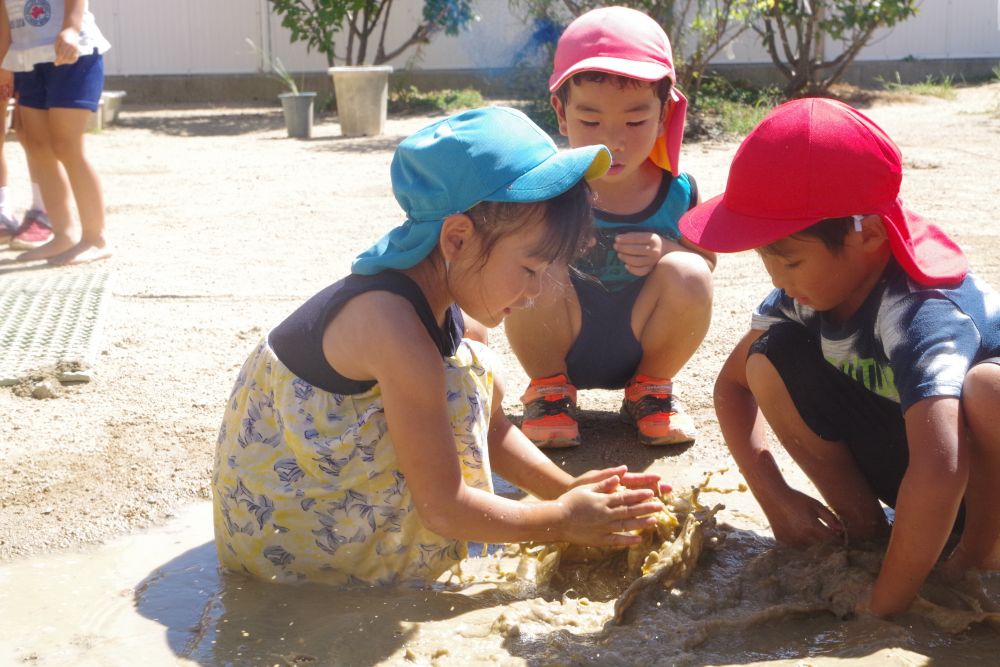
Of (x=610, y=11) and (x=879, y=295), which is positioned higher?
(x=610, y=11)

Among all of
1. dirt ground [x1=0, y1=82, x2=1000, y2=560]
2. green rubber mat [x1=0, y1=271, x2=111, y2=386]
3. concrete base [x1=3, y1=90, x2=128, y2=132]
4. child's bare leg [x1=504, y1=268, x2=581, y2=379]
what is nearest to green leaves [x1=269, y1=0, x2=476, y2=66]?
concrete base [x1=3, y1=90, x2=128, y2=132]

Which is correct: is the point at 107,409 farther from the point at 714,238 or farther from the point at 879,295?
the point at 879,295

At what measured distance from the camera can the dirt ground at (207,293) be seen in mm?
2965

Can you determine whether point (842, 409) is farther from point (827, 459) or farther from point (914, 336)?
point (914, 336)

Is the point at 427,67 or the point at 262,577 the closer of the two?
the point at 262,577

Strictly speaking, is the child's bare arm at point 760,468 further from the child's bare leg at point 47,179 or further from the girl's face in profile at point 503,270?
the child's bare leg at point 47,179

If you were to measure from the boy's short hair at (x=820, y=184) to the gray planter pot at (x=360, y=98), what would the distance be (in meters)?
8.90

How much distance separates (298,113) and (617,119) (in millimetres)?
8024

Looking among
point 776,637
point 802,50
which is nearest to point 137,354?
point 776,637

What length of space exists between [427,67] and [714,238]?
13.0 meters

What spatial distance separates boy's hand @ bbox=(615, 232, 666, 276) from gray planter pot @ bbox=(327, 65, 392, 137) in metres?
7.89

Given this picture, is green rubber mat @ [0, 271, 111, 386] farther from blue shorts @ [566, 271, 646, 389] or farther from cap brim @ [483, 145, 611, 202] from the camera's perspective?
cap brim @ [483, 145, 611, 202]

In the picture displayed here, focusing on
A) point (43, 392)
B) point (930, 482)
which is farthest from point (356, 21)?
point (930, 482)

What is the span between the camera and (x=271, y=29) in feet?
47.6
